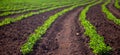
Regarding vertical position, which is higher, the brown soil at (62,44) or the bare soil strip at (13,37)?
the bare soil strip at (13,37)

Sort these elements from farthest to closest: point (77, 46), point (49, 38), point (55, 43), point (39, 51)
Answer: point (49, 38) < point (55, 43) < point (77, 46) < point (39, 51)

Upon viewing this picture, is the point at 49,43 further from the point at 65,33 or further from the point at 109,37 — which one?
the point at 109,37

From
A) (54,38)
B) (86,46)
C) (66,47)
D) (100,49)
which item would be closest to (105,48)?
(100,49)

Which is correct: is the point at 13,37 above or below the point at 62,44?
above

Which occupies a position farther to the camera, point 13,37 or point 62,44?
point 13,37

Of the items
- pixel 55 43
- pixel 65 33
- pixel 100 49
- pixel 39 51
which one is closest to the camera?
pixel 100 49

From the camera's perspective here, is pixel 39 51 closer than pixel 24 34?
Yes

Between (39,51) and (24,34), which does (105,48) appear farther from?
(24,34)

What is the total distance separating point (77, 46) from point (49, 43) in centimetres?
252

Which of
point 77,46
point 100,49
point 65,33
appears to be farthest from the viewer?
point 65,33

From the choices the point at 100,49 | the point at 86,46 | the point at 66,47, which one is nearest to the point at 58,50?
the point at 66,47

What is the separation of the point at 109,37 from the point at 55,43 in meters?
4.87

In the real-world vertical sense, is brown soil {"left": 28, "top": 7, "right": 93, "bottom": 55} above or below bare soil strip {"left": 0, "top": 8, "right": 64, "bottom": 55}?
below

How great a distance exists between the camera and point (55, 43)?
14688 mm
